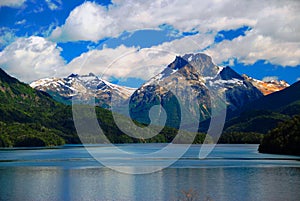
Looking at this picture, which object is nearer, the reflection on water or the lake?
the lake

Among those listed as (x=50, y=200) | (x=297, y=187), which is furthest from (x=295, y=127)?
(x=50, y=200)

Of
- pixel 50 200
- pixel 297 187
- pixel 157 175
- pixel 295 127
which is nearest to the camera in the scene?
pixel 50 200

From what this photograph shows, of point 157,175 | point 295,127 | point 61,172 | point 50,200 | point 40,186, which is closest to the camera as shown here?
point 50,200

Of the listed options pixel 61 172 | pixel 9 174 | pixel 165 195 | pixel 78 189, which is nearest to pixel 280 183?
pixel 165 195

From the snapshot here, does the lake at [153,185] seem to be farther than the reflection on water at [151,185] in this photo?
No

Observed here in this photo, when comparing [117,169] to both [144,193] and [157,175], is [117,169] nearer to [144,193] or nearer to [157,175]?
[157,175]

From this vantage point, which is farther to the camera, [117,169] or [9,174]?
[117,169]

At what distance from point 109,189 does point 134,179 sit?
17.1m

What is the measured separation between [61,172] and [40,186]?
95.3ft

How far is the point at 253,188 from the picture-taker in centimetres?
8394

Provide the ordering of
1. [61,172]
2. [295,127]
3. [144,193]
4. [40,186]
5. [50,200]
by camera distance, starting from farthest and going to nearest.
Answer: [295,127], [61,172], [40,186], [144,193], [50,200]

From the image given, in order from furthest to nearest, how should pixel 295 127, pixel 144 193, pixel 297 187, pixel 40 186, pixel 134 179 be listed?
pixel 295 127 → pixel 134 179 → pixel 40 186 → pixel 297 187 → pixel 144 193

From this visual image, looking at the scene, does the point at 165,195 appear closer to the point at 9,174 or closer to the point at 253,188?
the point at 253,188

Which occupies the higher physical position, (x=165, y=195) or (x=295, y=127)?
(x=295, y=127)
